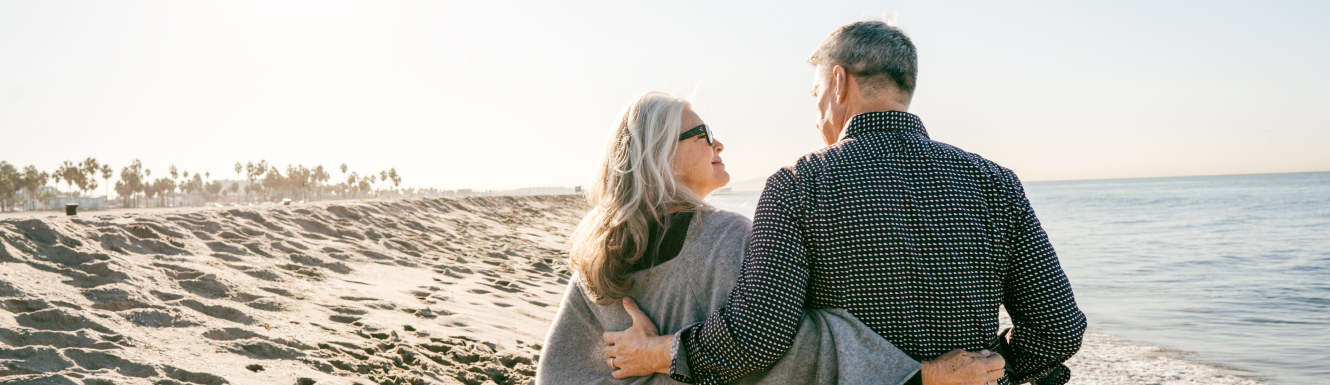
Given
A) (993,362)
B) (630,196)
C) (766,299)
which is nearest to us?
(766,299)

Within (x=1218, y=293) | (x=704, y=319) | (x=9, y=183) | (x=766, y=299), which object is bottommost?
(x=1218, y=293)

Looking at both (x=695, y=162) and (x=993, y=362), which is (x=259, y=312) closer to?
(x=695, y=162)

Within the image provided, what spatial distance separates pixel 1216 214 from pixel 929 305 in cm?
4267

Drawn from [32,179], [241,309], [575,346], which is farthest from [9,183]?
[575,346]

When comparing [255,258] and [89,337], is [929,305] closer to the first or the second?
[89,337]

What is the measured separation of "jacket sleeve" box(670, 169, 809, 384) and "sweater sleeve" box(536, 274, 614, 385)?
52 cm

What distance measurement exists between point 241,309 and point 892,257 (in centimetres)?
458

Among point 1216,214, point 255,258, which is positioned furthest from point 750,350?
point 1216,214

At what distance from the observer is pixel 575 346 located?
2.21 m

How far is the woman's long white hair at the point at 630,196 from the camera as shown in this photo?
2.04 metres

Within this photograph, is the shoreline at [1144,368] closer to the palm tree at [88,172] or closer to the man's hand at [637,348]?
the man's hand at [637,348]

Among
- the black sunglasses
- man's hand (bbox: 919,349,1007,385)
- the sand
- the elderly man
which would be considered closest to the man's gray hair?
the elderly man

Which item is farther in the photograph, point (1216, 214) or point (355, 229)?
point (1216, 214)

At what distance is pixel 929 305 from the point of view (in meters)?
1.71
